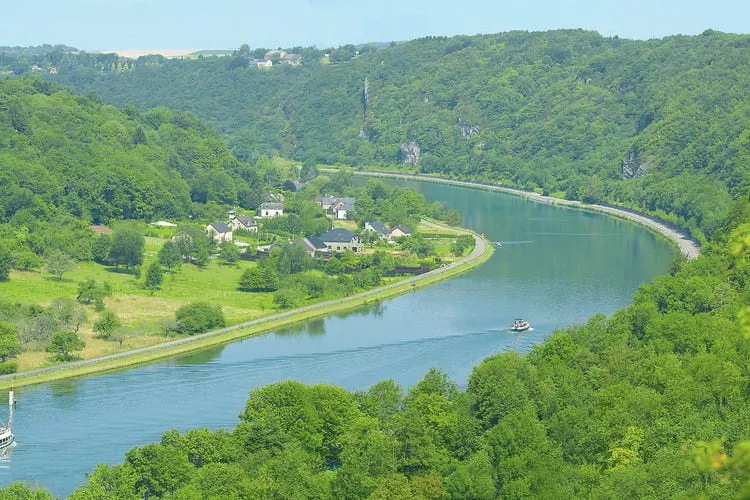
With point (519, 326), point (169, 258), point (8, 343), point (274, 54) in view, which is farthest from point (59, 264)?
point (274, 54)

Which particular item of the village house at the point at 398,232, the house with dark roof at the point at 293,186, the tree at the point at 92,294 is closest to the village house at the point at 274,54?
the house with dark roof at the point at 293,186

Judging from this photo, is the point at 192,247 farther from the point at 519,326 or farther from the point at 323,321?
the point at 519,326

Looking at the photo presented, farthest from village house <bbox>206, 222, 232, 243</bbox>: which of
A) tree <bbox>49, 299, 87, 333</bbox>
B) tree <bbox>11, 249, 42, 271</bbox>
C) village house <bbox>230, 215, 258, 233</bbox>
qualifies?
tree <bbox>49, 299, 87, 333</bbox>

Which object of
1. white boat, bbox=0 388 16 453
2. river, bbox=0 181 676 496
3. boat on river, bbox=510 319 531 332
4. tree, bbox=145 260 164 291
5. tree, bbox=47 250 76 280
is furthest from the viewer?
tree, bbox=47 250 76 280

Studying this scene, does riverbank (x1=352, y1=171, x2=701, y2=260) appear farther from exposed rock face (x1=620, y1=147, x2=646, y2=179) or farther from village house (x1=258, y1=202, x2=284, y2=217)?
village house (x1=258, y1=202, x2=284, y2=217)

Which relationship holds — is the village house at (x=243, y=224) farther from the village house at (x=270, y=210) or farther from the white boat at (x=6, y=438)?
the white boat at (x=6, y=438)
